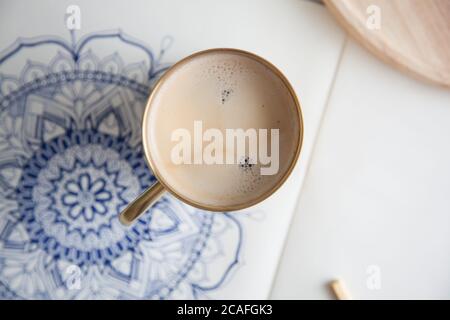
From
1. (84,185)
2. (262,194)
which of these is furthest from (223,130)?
(84,185)

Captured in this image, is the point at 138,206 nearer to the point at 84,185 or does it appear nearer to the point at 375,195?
the point at 84,185

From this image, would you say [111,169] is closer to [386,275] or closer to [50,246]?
[50,246]

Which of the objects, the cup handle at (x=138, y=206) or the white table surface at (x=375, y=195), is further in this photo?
the white table surface at (x=375, y=195)

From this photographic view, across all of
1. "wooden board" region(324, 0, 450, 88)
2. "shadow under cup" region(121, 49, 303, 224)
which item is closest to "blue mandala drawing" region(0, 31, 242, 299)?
"shadow under cup" region(121, 49, 303, 224)

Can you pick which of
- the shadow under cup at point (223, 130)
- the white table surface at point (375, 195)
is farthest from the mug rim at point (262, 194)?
the white table surface at point (375, 195)

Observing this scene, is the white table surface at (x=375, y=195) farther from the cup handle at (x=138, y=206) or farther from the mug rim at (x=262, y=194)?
the cup handle at (x=138, y=206)

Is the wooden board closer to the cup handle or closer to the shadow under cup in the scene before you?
the shadow under cup
